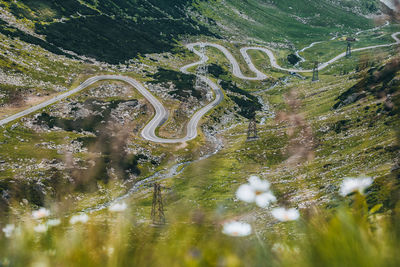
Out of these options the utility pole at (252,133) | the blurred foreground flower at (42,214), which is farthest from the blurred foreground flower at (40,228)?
the utility pole at (252,133)

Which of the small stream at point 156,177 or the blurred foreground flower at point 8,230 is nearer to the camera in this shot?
the blurred foreground flower at point 8,230

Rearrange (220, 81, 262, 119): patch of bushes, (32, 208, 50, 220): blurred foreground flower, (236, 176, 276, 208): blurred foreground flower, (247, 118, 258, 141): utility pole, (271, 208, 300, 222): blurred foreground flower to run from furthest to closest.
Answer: (220, 81, 262, 119): patch of bushes → (247, 118, 258, 141): utility pole → (236, 176, 276, 208): blurred foreground flower → (271, 208, 300, 222): blurred foreground flower → (32, 208, 50, 220): blurred foreground flower

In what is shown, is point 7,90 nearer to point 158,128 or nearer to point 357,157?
point 158,128

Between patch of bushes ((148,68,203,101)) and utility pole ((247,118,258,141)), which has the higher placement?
patch of bushes ((148,68,203,101))

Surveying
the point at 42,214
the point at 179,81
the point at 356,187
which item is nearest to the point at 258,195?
the point at 42,214

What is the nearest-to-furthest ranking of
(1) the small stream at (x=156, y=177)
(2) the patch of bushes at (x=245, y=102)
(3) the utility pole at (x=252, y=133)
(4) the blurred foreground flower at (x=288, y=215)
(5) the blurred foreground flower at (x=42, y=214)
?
(5) the blurred foreground flower at (x=42, y=214) → (4) the blurred foreground flower at (x=288, y=215) → (1) the small stream at (x=156, y=177) → (3) the utility pole at (x=252, y=133) → (2) the patch of bushes at (x=245, y=102)

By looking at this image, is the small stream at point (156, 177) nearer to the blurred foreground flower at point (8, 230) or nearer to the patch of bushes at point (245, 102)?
the patch of bushes at point (245, 102)

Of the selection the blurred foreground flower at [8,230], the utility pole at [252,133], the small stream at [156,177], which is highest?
the utility pole at [252,133]

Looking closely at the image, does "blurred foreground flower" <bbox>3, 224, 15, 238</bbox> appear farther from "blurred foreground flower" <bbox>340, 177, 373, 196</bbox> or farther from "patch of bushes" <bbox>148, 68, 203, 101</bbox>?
"patch of bushes" <bbox>148, 68, 203, 101</bbox>

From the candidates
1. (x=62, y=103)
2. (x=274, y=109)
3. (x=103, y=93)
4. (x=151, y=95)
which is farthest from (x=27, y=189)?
(x=274, y=109)

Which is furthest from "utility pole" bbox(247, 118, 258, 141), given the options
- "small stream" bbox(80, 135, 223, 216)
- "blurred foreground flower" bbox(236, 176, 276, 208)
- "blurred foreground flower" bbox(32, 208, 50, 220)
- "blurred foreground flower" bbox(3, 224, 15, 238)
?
"blurred foreground flower" bbox(3, 224, 15, 238)

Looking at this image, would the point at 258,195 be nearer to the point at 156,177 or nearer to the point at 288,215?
the point at 288,215
